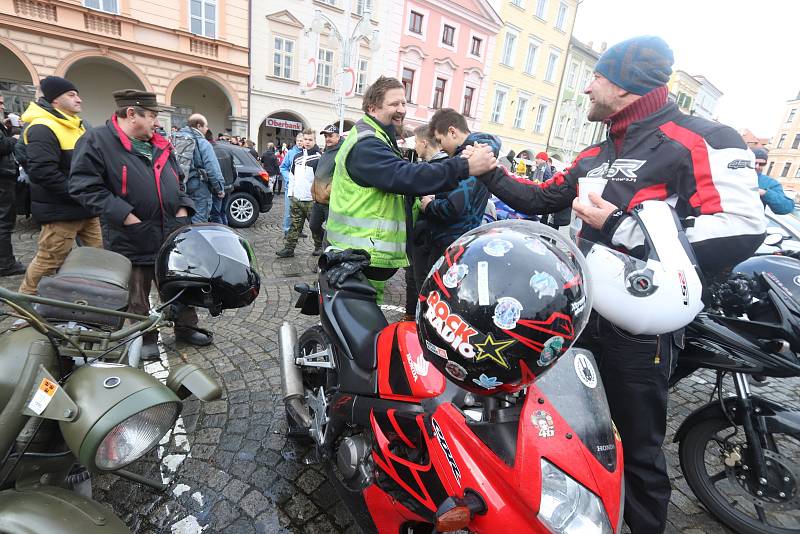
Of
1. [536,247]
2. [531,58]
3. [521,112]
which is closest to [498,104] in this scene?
[521,112]

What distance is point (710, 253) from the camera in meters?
1.64

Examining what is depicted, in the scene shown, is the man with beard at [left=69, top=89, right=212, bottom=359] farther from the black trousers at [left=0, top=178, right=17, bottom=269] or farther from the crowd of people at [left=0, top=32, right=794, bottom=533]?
the black trousers at [left=0, top=178, right=17, bottom=269]

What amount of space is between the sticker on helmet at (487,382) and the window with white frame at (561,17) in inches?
1421

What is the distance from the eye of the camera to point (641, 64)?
72.2 inches

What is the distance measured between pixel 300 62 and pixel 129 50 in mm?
7148

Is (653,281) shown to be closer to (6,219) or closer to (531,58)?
(6,219)

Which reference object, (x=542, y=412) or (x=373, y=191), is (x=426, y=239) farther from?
(x=542, y=412)

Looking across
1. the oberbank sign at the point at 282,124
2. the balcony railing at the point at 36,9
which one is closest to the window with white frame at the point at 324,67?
the oberbank sign at the point at 282,124

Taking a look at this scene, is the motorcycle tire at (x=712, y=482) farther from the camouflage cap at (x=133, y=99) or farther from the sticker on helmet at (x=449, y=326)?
the camouflage cap at (x=133, y=99)

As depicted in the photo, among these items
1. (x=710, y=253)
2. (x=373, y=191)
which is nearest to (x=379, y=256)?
(x=373, y=191)

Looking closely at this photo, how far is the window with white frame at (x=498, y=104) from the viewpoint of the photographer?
93.4 ft

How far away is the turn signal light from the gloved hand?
1337 mm

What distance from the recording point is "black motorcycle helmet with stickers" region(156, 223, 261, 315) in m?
1.92

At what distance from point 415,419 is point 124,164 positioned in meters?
2.92
